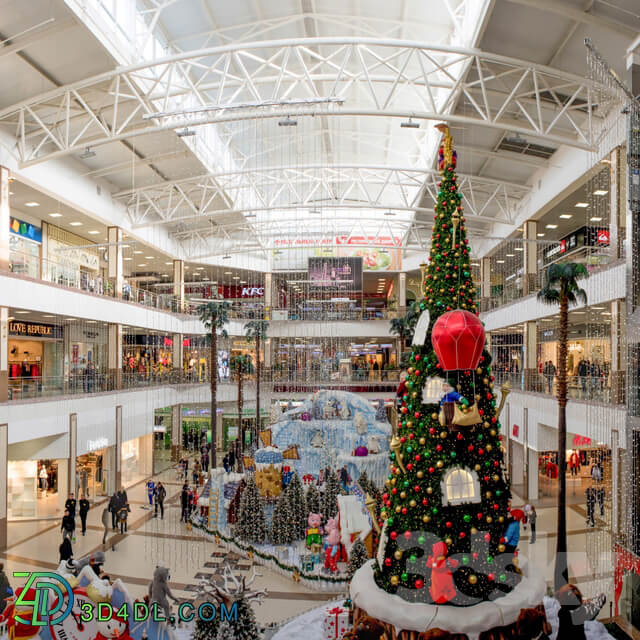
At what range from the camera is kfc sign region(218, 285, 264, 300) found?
3475cm

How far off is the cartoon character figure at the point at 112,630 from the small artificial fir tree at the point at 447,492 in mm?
3703

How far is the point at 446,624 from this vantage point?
711cm

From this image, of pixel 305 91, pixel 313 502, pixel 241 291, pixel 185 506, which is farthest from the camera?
pixel 241 291

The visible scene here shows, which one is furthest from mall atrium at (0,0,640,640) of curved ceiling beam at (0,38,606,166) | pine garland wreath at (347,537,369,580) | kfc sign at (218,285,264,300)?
kfc sign at (218,285,264,300)

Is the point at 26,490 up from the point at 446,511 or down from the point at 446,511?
down

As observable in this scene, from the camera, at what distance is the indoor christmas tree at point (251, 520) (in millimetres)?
15250

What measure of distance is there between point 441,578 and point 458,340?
3.00 meters

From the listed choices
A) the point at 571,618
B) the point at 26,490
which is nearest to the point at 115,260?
the point at 26,490

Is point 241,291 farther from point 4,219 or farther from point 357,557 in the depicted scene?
point 357,557

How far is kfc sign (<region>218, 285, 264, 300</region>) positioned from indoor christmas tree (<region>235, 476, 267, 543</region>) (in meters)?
19.9

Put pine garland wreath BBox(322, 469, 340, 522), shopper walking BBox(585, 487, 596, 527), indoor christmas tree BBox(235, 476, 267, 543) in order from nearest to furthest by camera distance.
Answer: indoor christmas tree BBox(235, 476, 267, 543) < pine garland wreath BBox(322, 469, 340, 522) < shopper walking BBox(585, 487, 596, 527)

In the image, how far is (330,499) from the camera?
52.2 feet

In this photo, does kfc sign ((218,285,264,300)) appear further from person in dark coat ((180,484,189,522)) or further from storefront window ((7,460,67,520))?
person in dark coat ((180,484,189,522))

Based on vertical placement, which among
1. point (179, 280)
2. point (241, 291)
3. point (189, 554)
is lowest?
point (189, 554)
